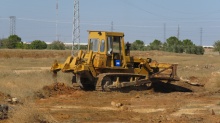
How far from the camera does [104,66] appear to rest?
25.6m

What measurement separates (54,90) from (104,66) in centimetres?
284

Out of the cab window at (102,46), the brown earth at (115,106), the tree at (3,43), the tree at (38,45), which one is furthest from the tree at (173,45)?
the cab window at (102,46)

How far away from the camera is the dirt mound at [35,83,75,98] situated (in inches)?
929

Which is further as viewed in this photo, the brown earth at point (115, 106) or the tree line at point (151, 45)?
the tree line at point (151, 45)

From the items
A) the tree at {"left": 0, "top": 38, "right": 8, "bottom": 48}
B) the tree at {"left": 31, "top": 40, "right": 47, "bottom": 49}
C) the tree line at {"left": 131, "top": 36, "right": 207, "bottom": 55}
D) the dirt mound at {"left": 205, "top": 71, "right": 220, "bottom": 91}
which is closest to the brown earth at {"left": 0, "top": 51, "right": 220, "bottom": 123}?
the dirt mound at {"left": 205, "top": 71, "right": 220, "bottom": 91}

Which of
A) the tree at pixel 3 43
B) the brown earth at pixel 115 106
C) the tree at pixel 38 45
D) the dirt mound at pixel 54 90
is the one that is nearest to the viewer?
the brown earth at pixel 115 106

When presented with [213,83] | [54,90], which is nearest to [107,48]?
[54,90]

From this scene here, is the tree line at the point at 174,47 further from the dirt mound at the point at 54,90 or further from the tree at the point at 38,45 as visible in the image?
the dirt mound at the point at 54,90

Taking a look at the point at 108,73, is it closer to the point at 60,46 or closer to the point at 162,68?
the point at 162,68

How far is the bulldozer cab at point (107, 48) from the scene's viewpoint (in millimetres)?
25438

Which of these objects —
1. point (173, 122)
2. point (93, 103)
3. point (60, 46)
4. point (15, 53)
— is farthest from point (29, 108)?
point (60, 46)

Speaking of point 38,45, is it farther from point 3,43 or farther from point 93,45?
point 93,45

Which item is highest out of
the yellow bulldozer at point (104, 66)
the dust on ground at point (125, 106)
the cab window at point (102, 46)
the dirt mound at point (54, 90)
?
the cab window at point (102, 46)

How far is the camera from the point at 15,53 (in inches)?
3036
